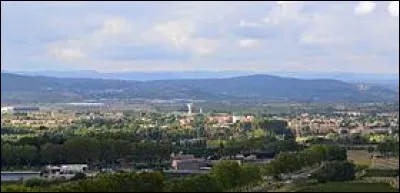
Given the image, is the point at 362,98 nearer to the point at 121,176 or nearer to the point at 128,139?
the point at 128,139

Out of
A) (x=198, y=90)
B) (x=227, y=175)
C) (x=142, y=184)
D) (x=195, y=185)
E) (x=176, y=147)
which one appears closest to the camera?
(x=142, y=184)

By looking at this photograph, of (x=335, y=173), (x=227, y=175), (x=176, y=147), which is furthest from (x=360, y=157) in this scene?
(x=227, y=175)

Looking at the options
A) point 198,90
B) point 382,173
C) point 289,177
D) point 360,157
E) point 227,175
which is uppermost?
point 198,90

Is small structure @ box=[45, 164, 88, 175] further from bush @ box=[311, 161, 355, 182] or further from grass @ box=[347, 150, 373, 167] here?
grass @ box=[347, 150, 373, 167]

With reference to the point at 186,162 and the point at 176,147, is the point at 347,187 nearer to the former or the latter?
the point at 186,162

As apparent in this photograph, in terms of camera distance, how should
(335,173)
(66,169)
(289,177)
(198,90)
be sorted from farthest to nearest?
(198,90) → (66,169) → (289,177) → (335,173)

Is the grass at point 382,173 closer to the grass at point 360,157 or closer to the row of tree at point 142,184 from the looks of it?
the grass at point 360,157

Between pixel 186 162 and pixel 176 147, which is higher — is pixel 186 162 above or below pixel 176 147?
below

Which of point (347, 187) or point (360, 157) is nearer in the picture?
point (347, 187)

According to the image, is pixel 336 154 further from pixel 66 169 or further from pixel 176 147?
pixel 66 169
